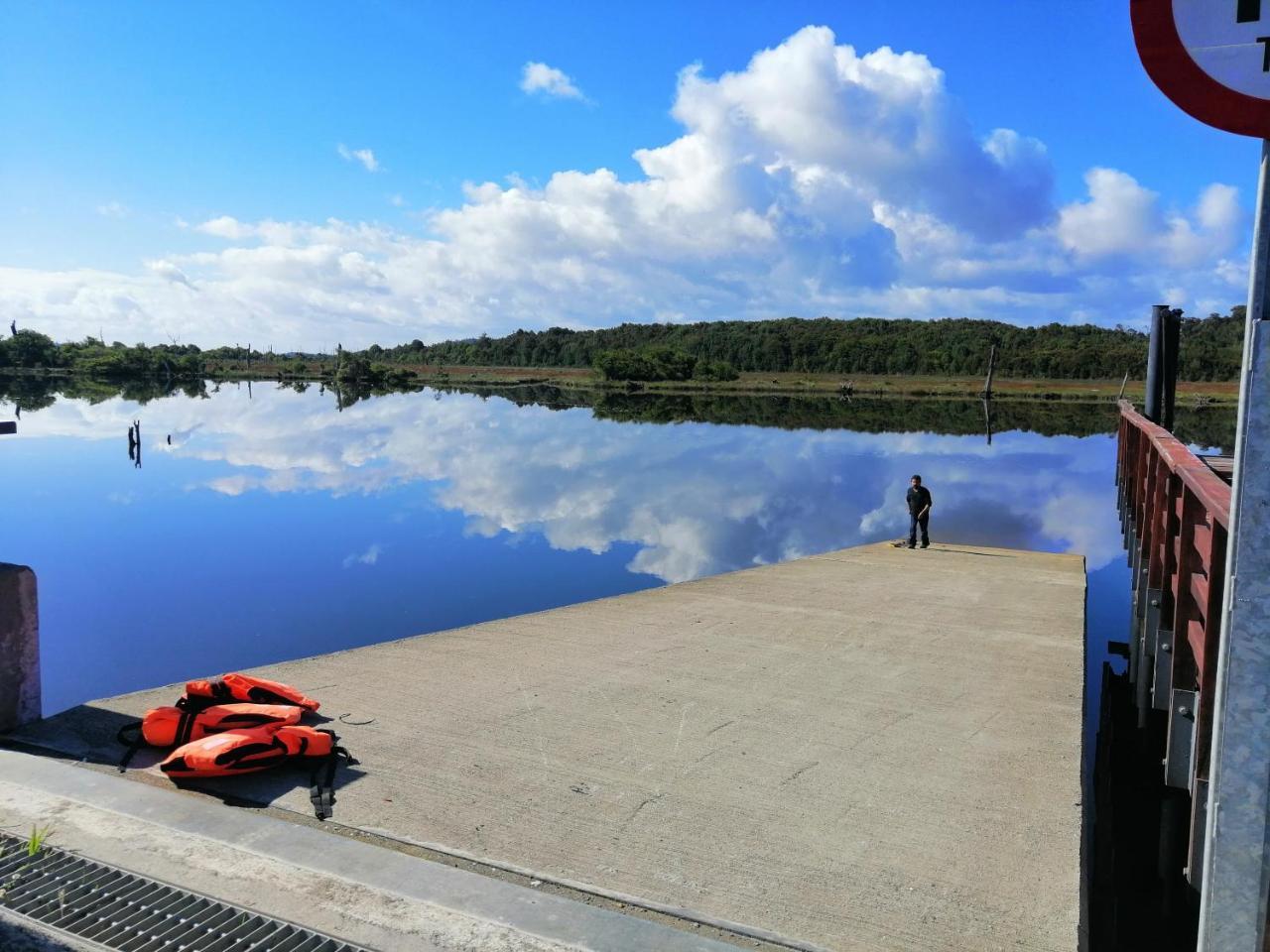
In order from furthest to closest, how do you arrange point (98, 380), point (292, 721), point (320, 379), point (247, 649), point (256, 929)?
point (320, 379) → point (98, 380) → point (247, 649) → point (292, 721) → point (256, 929)

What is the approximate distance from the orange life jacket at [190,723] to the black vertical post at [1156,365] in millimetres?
13472

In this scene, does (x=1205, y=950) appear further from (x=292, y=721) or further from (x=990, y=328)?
(x=990, y=328)

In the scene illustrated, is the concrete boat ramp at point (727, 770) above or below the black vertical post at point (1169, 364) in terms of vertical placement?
below

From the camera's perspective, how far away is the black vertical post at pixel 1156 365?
1432 cm

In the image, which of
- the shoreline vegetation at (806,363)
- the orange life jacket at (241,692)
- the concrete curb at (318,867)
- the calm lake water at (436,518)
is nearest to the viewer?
the concrete curb at (318,867)

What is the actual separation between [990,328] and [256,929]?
505ft

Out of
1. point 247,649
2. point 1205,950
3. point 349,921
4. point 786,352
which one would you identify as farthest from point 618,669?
point 786,352

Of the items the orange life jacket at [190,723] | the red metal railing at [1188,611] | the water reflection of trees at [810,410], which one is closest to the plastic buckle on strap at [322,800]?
the orange life jacket at [190,723]

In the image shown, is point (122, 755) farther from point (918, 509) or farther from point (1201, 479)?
point (918, 509)

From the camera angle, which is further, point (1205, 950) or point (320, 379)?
point (320, 379)

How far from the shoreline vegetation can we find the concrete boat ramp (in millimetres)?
84497

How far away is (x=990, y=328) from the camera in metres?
145

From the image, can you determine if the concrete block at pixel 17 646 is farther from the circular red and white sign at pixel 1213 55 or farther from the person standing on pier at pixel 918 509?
the person standing on pier at pixel 918 509

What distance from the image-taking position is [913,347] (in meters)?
132
